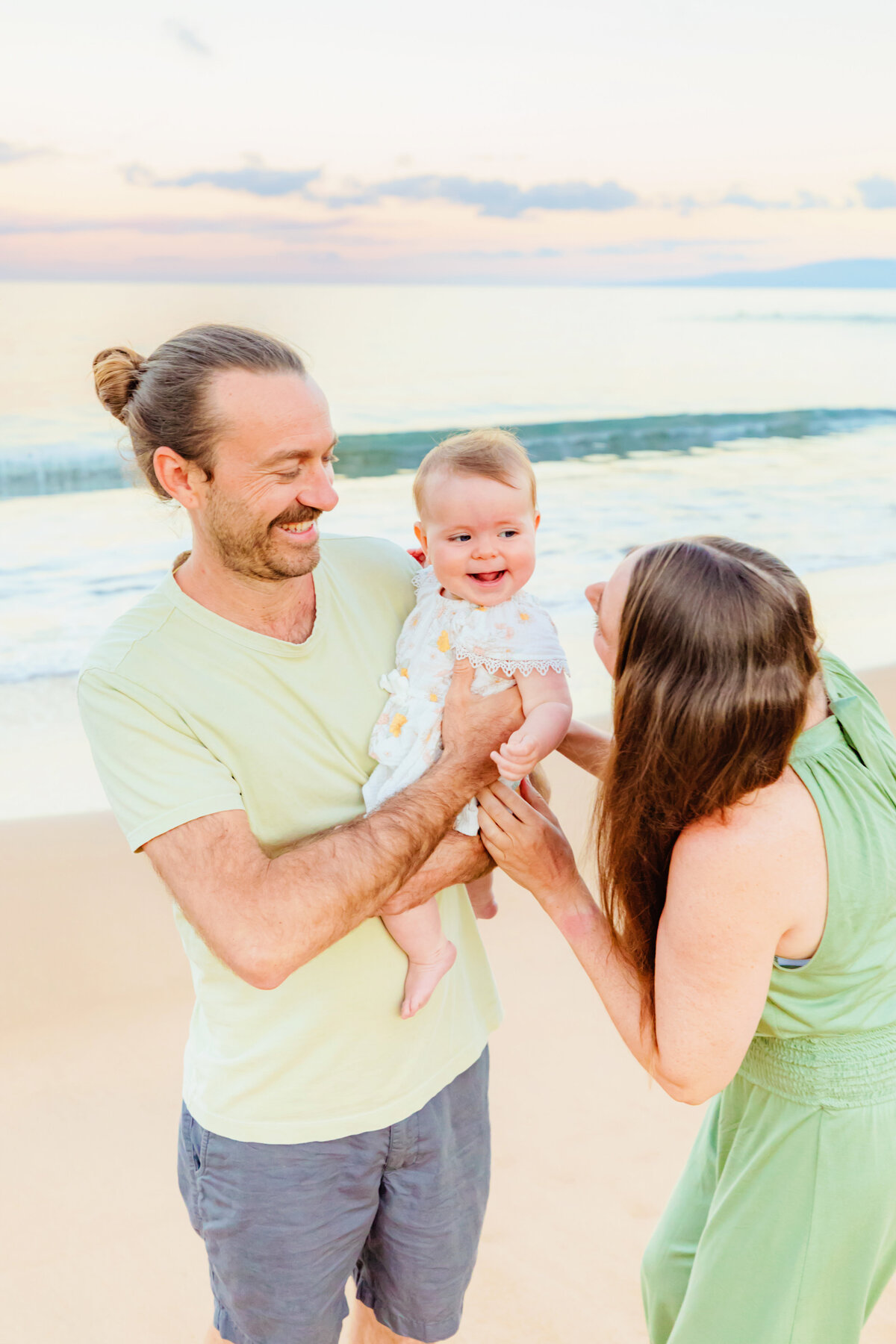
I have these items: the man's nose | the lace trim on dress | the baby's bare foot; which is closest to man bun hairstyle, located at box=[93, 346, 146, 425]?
the man's nose

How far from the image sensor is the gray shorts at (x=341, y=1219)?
2041mm

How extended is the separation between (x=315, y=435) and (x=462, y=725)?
2.31 ft

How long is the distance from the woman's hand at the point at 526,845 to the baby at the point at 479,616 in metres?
0.07

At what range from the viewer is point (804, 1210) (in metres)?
1.82

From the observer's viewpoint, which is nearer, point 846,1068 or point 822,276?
point 846,1068

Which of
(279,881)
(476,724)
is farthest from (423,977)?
(476,724)

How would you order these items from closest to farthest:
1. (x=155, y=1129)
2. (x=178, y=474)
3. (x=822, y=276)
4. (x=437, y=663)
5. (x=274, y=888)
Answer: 1. (x=274, y=888)
2. (x=178, y=474)
3. (x=437, y=663)
4. (x=155, y=1129)
5. (x=822, y=276)

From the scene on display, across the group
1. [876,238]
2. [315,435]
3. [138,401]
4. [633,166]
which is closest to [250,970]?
[315,435]

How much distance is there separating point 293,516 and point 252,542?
0.31 feet

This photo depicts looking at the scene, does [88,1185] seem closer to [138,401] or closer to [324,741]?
[324,741]

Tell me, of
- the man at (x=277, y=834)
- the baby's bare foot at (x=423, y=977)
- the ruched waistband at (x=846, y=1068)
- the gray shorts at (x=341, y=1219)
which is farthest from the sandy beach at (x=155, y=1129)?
the ruched waistband at (x=846, y=1068)

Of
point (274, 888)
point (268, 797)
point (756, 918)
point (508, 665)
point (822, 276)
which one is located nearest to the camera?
point (756, 918)

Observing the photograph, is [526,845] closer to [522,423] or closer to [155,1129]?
[155,1129]

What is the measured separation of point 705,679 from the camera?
164cm
